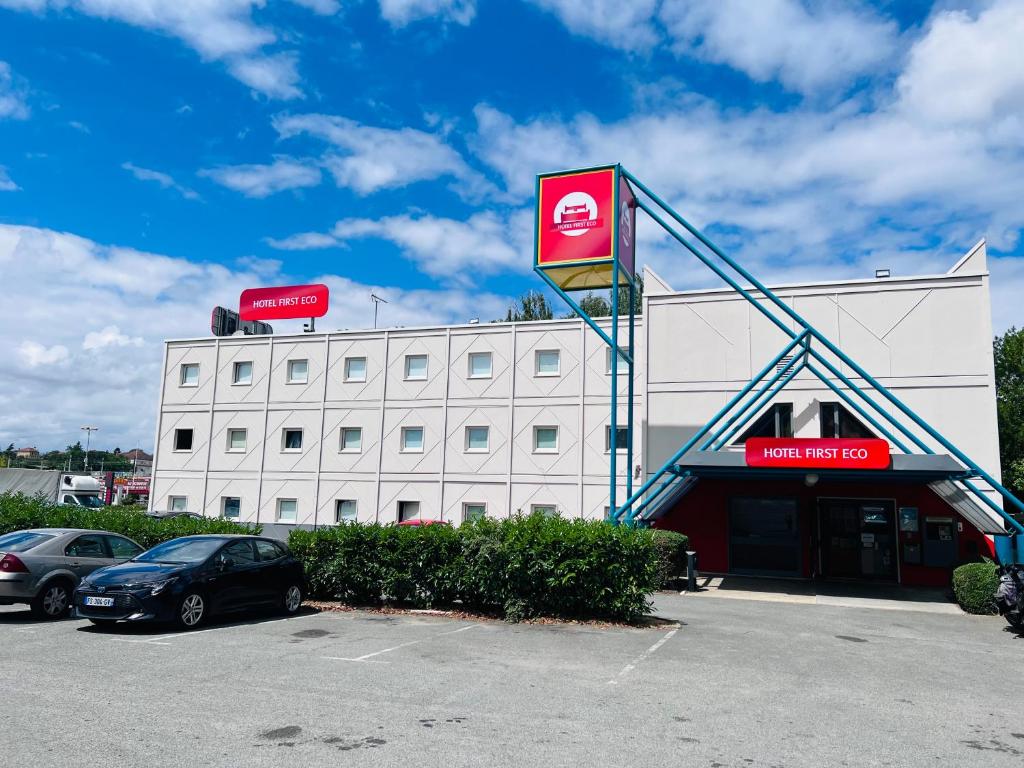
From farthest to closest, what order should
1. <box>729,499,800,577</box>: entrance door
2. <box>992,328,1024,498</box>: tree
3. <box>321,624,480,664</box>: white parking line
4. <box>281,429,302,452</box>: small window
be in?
<box>992,328,1024,498</box>: tree, <box>281,429,302,452</box>: small window, <box>729,499,800,577</box>: entrance door, <box>321,624,480,664</box>: white parking line

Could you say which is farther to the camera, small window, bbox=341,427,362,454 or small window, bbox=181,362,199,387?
small window, bbox=181,362,199,387

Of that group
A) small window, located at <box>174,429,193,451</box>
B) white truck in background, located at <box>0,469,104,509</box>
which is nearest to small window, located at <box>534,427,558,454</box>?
small window, located at <box>174,429,193,451</box>

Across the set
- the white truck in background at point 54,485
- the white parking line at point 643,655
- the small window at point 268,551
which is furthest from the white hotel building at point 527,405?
the small window at point 268,551

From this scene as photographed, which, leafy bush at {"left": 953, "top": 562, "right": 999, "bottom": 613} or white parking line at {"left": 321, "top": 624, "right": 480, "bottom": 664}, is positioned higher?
leafy bush at {"left": 953, "top": 562, "right": 999, "bottom": 613}

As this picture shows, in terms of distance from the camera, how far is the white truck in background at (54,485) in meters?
39.2

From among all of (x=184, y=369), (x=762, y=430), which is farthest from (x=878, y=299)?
(x=184, y=369)

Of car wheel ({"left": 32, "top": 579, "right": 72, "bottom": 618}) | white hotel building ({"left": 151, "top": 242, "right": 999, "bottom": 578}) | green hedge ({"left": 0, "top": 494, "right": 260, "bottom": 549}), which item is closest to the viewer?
car wheel ({"left": 32, "top": 579, "right": 72, "bottom": 618})

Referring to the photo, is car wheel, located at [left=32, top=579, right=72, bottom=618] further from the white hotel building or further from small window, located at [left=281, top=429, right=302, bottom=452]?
small window, located at [left=281, top=429, right=302, bottom=452]

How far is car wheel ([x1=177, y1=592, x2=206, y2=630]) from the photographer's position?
11.0 meters

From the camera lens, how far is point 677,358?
949 inches

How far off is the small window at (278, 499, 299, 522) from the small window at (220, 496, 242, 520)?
195 centimetres

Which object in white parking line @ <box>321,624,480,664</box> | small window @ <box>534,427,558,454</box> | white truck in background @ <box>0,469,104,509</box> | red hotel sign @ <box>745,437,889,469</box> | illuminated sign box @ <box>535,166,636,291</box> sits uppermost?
illuminated sign box @ <box>535,166,636,291</box>

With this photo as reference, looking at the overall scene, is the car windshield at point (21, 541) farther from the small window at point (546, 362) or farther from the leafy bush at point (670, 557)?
the small window at point (546, 362)

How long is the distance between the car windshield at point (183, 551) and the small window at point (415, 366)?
18.8m
